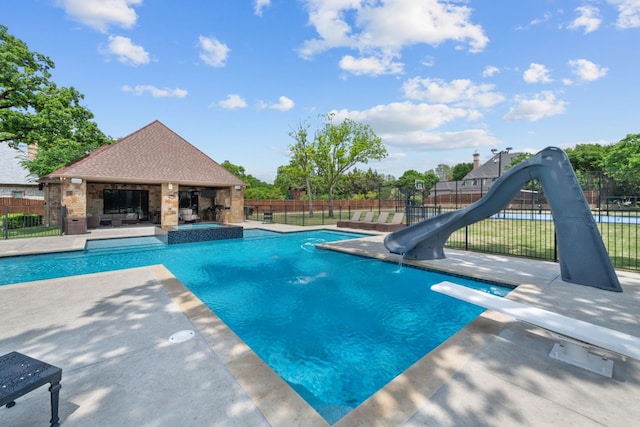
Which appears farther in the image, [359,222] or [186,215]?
[186,215]

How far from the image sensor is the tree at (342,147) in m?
25.9

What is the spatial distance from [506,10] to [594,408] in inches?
441

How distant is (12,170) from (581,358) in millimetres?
41744

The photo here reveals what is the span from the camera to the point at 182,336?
3.53m

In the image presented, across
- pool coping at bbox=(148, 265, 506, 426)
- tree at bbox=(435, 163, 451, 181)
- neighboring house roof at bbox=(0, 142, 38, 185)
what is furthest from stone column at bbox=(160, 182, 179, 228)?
tree at bbox=(435, 163, 451, 181)

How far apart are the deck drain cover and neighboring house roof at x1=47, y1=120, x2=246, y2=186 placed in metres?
14.8

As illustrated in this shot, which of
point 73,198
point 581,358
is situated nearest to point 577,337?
point 581,358

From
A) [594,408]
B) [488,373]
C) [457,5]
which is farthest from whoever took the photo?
[457,5]

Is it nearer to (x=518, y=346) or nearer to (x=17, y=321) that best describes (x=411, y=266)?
(x=518, y=346)

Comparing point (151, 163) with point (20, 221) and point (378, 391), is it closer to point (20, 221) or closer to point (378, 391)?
point (20, 221)

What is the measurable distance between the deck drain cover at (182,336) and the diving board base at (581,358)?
13.6 feet

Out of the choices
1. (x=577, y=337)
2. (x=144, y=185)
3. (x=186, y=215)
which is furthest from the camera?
(x=186, y=215)

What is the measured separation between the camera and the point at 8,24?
47.5 ft

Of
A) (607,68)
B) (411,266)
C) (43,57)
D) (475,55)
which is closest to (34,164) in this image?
(43,57)
